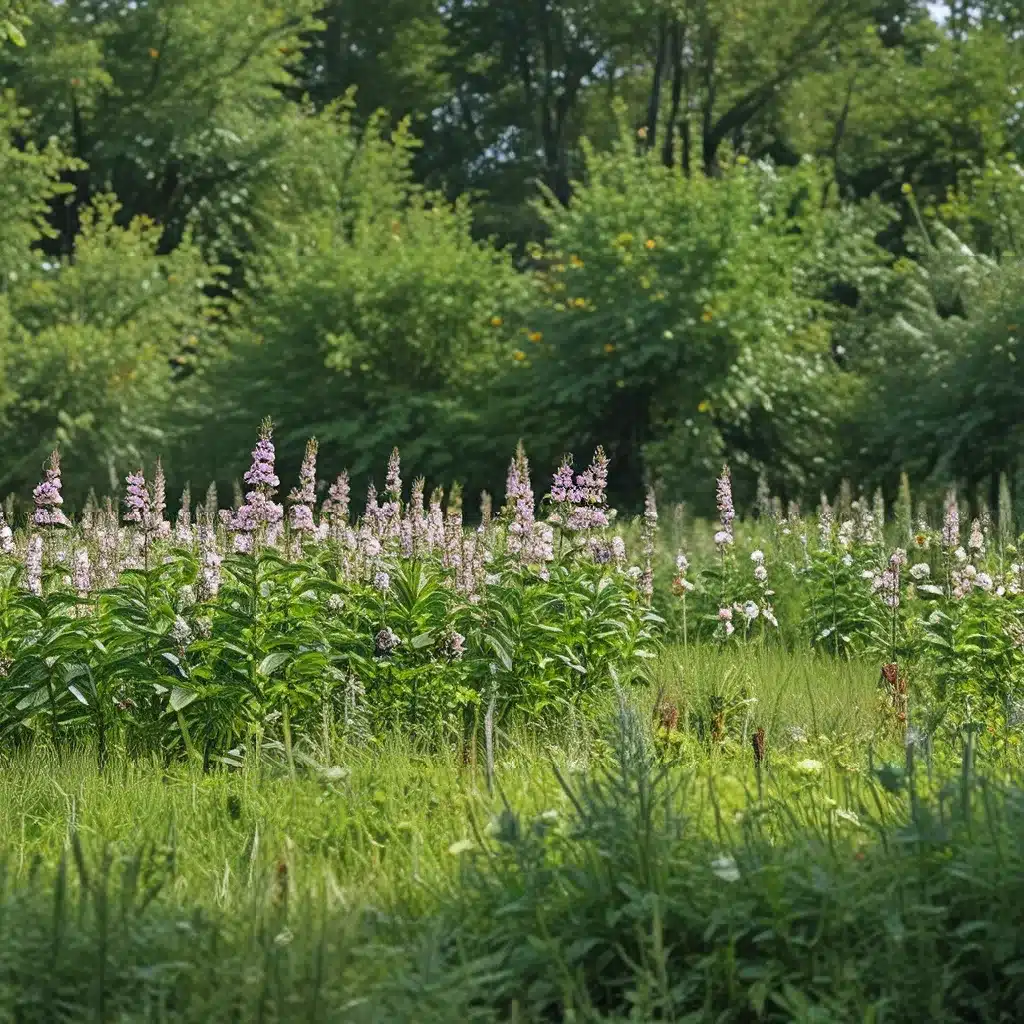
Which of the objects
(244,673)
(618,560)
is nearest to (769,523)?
(618,560)

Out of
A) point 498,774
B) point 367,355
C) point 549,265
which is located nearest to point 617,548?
point 498,774

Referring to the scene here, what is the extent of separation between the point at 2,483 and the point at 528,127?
18265 mm

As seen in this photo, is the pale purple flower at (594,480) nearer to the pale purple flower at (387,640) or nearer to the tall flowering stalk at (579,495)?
the tall flowering stalk at (579,495)

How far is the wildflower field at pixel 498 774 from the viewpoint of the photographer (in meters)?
2.99

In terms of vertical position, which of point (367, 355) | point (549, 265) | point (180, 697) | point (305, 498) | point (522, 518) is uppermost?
point (549, 265)

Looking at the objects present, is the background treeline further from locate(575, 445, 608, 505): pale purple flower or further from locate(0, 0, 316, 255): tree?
locate(575, 445, 608, 505): pale purple flower

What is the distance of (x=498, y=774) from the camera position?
486 centimetres

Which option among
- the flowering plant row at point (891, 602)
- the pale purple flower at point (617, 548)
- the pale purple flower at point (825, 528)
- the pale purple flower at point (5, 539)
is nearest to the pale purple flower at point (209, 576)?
the pale purple flower at point (5, 539)

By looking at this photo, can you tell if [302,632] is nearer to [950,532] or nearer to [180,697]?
[180,697]

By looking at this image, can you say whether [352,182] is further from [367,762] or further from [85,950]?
[85,950]

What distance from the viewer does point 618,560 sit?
808 cm

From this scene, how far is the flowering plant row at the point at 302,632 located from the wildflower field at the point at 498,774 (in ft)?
0.06

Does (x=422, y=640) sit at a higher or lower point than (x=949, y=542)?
lower

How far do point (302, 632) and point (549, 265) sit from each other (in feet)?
59.3
